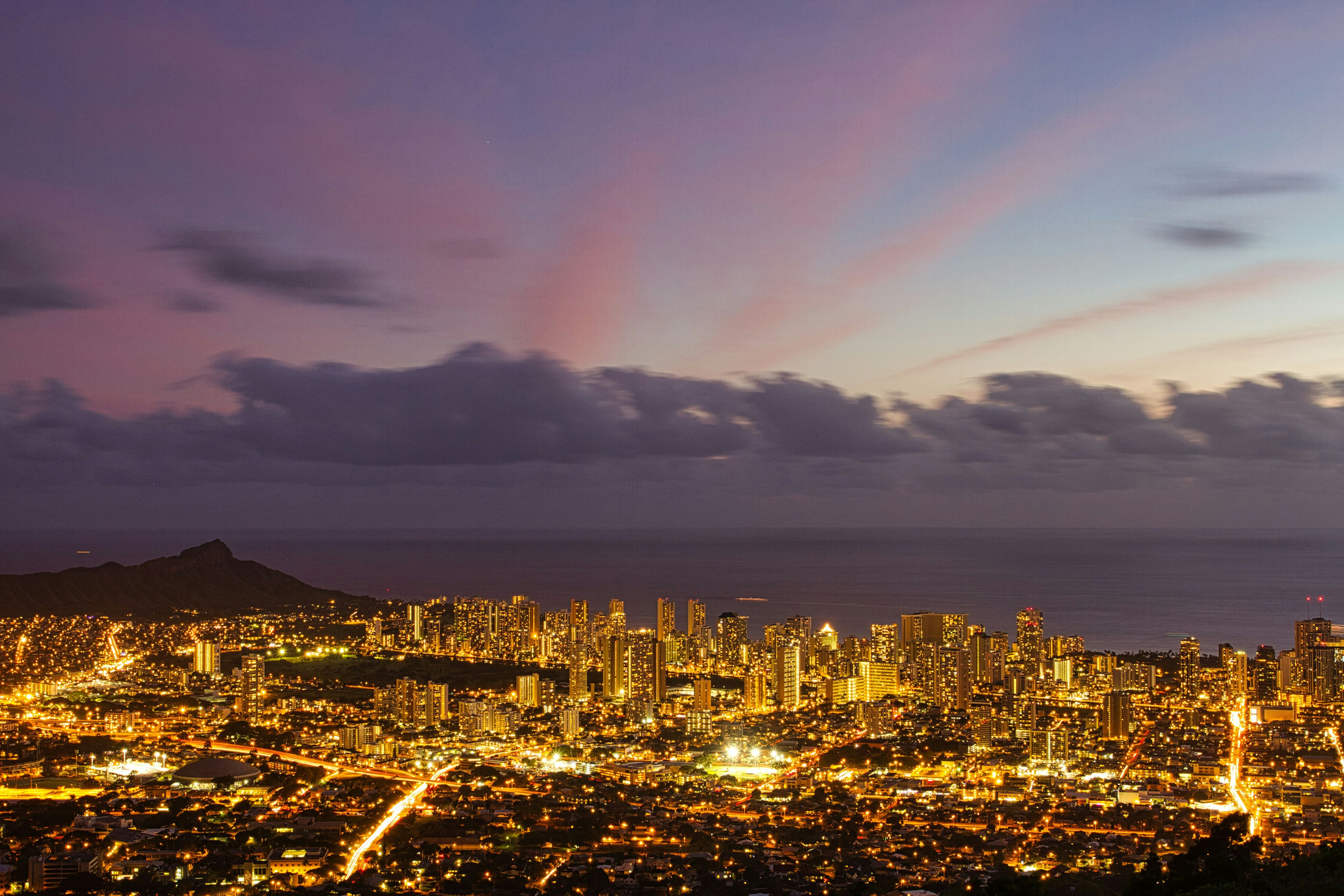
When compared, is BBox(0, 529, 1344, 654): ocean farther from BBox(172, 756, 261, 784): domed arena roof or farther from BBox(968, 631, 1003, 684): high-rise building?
BBox(172, 756, 261, 784): domed arena roof

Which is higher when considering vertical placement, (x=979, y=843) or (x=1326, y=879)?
(x=1326, y=879)

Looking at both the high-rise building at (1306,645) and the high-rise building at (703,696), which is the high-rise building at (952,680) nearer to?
the high-rise building at (703,696)

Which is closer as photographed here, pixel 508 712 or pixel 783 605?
pixel 508 712

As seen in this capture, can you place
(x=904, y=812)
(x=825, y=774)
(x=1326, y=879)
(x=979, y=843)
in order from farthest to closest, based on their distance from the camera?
1. (x=825, y=774)
2. (x=904, y=812)
3. (x=979, y=843)
4. (x=1326, y=879)

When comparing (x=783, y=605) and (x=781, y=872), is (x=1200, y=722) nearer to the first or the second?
(x=781, y=872)

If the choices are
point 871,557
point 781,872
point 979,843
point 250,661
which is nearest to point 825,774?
point 979,843

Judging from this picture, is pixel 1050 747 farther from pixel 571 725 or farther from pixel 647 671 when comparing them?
pixel 647 671

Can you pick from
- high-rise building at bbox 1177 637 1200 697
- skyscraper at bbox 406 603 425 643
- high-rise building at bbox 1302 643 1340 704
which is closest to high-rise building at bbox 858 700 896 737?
high-rise building at bbox 1177 637 1200 697
